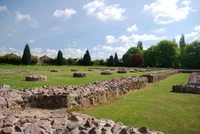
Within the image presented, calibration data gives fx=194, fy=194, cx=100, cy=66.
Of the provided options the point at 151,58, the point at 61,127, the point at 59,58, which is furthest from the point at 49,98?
the point at 151,58

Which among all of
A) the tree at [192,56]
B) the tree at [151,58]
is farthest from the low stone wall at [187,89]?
Answer: the tree at [151,58]

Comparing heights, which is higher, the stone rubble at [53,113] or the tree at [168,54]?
the tree at [168,54]

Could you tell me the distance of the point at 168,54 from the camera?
208 feet

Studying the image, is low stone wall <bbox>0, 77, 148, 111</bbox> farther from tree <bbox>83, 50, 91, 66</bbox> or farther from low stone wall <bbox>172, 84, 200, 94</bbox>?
tree <bbox>83, 50, 91, 66</bbox>

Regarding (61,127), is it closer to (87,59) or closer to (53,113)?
(53,113)

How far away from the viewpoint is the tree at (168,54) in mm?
62722

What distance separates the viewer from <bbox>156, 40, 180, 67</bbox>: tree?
62.7 meters

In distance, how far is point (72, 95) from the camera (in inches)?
281

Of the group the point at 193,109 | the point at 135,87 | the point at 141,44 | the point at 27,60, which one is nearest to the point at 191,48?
the point at 141,44

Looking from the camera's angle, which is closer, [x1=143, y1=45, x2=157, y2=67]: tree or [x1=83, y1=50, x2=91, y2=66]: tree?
[x1=83, y1=50, x2=91, y2=66]: tree

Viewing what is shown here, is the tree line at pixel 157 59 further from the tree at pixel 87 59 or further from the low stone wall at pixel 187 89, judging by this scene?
the low stone wall at pixel 187 89

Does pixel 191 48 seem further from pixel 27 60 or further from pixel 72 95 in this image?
pixel 72 95

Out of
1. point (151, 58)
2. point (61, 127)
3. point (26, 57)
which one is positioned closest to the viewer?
point (61, 127)

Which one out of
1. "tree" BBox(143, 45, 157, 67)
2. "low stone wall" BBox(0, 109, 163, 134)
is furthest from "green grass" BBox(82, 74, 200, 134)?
"tree" BBox(143, 45, 157, 67)
